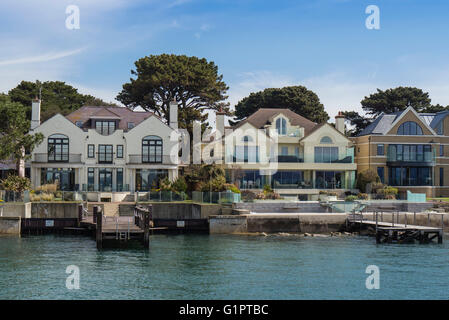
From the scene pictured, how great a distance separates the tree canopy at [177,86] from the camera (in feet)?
220

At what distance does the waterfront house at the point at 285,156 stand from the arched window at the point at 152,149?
264 inches

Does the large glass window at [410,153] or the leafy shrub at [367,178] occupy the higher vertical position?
the large glass window at [410,153]

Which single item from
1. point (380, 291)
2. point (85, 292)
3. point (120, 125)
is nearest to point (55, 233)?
point (120, 125)

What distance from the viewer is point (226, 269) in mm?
27125

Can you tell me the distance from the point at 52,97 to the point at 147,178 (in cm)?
3730

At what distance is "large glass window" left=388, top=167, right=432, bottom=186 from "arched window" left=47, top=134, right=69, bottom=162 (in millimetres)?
34115

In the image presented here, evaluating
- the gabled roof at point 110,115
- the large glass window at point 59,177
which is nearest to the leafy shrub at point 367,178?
the gabled roof at point 110,115

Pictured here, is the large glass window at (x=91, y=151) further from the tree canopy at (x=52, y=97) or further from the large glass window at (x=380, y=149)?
the large glass window at (x=380, y=149)

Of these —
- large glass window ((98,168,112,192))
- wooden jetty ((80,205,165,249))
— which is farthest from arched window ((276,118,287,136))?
wooden jetty ((80,205,165,249))

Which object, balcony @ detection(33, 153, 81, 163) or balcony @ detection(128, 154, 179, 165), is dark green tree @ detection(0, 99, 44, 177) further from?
balcony @ detection(128, 154, 179, 165)

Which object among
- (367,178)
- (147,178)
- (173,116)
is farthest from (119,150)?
(367,178)

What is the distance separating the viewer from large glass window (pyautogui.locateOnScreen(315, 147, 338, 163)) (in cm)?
5834

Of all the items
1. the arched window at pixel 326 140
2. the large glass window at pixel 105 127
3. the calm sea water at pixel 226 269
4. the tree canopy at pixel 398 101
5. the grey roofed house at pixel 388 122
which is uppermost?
the tree canopy at pixel 398 101
